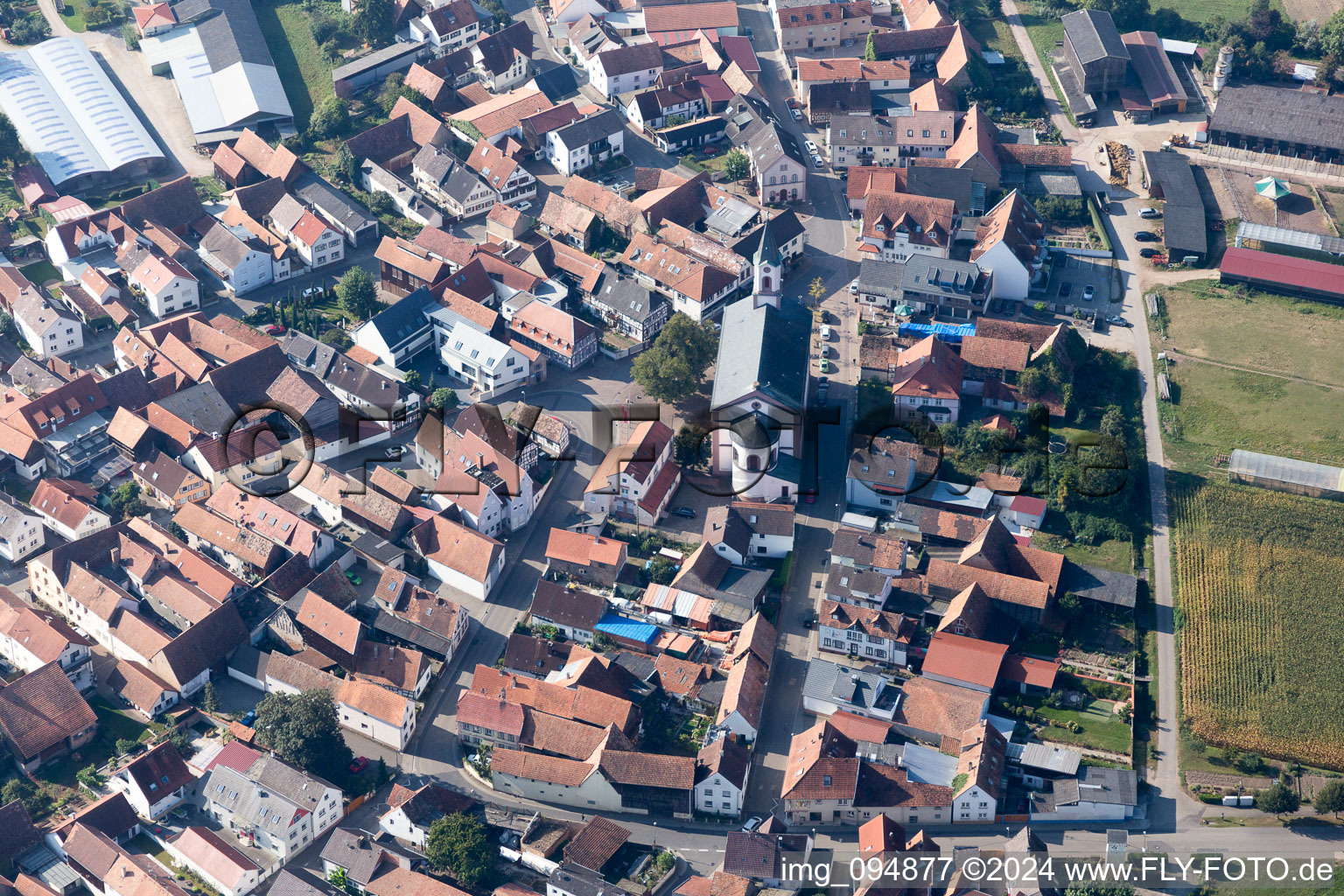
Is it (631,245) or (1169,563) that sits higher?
(631,245)

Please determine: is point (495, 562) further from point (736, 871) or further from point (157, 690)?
point (736, 871)

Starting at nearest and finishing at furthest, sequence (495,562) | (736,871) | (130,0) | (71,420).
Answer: (736,871) < (495,562) < (71,420) < (130,0)

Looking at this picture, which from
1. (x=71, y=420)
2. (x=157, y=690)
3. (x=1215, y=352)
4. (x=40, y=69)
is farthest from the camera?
(x=40, y=69)

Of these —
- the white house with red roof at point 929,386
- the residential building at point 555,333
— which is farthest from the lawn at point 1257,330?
the residential building at point 555,333

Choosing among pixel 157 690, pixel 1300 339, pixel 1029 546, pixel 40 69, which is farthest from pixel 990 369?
pixel 40 69

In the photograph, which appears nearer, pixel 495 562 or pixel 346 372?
pixel 495 562

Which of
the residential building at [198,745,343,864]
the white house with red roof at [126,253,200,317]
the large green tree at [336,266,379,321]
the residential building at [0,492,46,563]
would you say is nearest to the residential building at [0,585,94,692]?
the residential building at [0,492,46,563]
